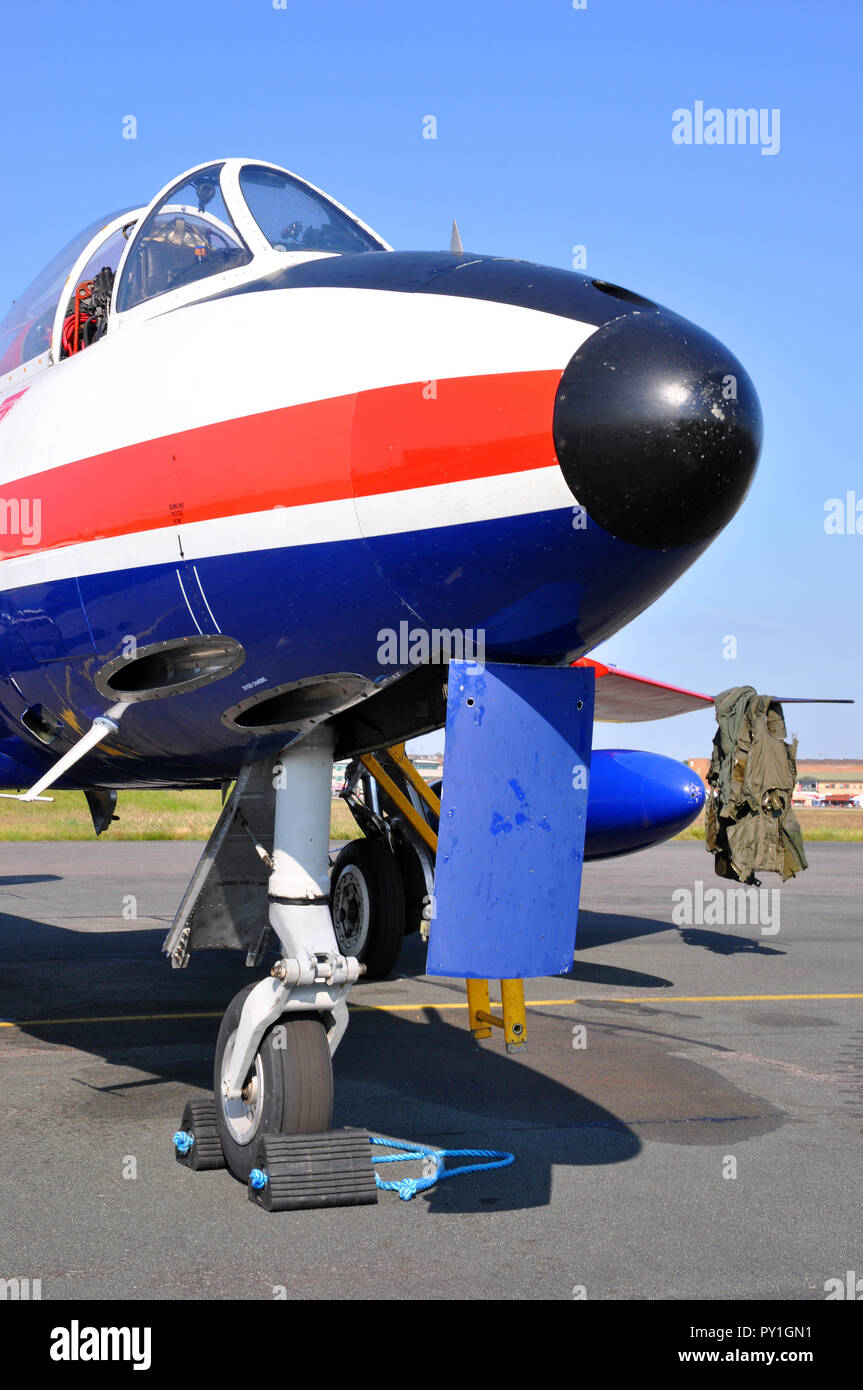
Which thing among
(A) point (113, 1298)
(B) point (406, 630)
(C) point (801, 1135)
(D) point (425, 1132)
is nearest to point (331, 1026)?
(D) point (425, 1132)

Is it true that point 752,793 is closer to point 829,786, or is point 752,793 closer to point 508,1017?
point 508,1017

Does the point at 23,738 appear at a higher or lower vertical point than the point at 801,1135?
higher

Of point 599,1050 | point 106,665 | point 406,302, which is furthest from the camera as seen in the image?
point 599,1050

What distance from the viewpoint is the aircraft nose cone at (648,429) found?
4074mm

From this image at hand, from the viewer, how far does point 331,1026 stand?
19.0ft

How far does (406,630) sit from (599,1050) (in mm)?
4957

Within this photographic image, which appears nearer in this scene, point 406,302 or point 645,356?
point 645,356

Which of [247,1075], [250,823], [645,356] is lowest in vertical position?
[247,1075]

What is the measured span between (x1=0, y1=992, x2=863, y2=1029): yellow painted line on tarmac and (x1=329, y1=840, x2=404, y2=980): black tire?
85cm

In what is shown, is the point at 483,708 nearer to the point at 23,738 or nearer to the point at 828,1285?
the point at 828,1285

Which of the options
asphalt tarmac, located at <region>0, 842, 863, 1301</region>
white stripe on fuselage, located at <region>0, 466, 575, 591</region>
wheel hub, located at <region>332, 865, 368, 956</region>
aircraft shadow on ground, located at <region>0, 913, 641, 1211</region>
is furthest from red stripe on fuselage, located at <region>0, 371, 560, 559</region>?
wheel hub, located at <region>332, 865, 368, 956</region>

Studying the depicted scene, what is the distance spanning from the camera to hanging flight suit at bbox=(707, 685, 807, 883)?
13.1 metres

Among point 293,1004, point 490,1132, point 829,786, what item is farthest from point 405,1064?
point 829,786
